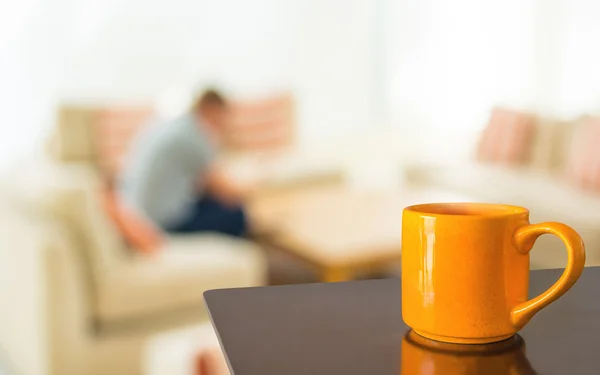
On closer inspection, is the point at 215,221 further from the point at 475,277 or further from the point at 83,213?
the point at 475,277

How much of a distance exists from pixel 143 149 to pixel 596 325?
262 centimetres

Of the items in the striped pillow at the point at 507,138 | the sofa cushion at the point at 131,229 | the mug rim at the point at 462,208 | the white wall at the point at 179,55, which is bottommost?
the sofa cushion at the point at 131,229

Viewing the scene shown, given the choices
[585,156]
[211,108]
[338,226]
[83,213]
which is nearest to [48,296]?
[83,213]

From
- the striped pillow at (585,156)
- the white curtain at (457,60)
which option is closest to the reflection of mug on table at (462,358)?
the striped pillow at (585,156)

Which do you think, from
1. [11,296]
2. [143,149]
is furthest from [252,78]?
[11,296]

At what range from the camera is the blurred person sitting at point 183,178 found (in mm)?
2865

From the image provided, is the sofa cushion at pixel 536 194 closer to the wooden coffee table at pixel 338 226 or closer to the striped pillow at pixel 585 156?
the striped pillow at pixel 585 156

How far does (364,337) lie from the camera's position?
50 centimetres

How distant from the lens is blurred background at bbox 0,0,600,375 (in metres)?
2.09

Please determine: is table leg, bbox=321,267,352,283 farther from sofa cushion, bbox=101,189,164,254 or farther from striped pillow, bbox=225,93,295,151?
striped pillow, bbox=225,93,295,151

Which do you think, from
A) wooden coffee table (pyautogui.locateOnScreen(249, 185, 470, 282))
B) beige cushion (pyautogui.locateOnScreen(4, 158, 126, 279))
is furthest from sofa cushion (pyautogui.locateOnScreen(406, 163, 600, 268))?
beige cushion (pyautogui.locateOnScreen(4, 158, 126, 279))

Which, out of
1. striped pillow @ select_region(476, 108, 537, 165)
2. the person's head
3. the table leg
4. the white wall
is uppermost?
the white wall

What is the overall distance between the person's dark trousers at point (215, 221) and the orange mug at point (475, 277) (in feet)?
7.97

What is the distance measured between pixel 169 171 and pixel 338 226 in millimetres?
697
